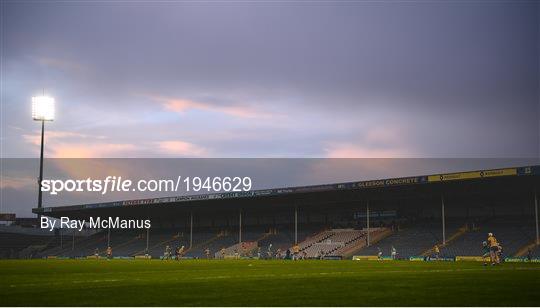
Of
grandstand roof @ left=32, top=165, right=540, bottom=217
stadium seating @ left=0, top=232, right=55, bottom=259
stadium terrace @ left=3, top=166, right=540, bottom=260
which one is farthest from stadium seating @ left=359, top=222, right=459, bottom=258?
stadium seating @ left=0, top=232, right=55, bottom=259

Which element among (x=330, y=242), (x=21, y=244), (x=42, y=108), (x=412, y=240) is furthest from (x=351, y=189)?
(x=21, y=244)

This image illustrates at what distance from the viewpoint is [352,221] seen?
75375 mm

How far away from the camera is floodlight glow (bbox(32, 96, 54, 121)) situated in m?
81.4

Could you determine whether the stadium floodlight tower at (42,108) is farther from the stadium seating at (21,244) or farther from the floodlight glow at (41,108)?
the stadium seating at (21,244)

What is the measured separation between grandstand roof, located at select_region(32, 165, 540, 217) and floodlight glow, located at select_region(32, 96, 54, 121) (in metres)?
15.7

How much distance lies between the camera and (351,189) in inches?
2496

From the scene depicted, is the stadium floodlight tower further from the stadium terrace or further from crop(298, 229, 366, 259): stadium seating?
crop(298, 229, 366, 259): stadium seating

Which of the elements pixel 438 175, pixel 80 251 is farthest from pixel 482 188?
pixel 80 251

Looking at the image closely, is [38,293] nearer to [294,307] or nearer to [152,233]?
[294,307]

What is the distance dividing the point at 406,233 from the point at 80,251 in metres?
53.1

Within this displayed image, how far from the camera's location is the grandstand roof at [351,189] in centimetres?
5047

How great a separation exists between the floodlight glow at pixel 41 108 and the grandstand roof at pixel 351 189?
15.7m

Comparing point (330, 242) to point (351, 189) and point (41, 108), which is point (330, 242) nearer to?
point (351, 189)

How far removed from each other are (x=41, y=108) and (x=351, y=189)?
44.8 metres
